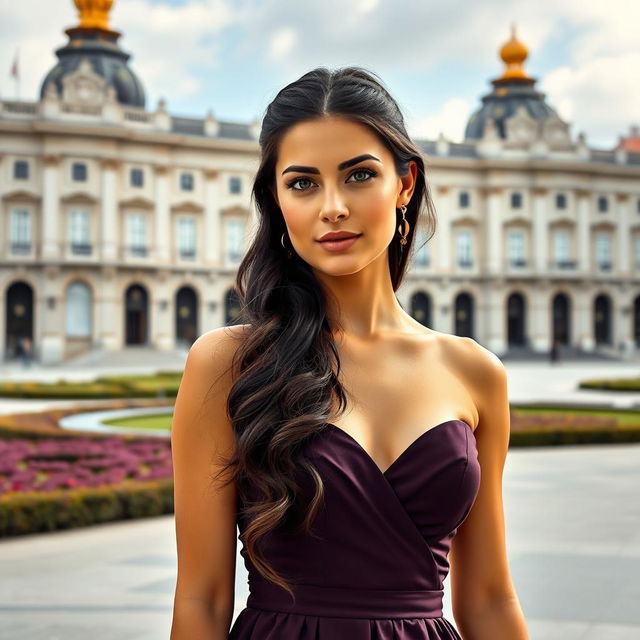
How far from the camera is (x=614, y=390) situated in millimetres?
27641

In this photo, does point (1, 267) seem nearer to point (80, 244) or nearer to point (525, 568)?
point (80, 244)

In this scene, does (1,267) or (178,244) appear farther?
(178,244)

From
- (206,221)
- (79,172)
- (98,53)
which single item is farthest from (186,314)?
(98,53)

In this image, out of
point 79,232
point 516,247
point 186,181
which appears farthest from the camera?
point 516,247

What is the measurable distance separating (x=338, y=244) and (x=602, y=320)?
57.6 m

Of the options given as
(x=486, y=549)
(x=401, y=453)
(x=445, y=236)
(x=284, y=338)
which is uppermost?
(x=445, y=236)

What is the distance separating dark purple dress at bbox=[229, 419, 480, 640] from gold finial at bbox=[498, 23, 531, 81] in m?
59.3

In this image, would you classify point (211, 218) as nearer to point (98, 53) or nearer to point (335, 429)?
point (98, 53)

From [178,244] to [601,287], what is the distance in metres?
23.6

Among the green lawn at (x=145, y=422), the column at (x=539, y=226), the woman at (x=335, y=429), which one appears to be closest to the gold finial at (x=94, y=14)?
the column at (x=539, y=226)

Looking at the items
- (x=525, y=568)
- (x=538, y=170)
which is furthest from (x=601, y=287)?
(x=525, y=568)

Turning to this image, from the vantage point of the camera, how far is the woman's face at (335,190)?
1941mm

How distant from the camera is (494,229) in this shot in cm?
5444

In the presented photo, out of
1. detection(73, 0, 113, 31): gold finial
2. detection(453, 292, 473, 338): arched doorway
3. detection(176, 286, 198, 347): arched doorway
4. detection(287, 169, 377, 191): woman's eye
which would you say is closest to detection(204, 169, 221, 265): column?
detection(176, 286, 198, 347): arched doorway
